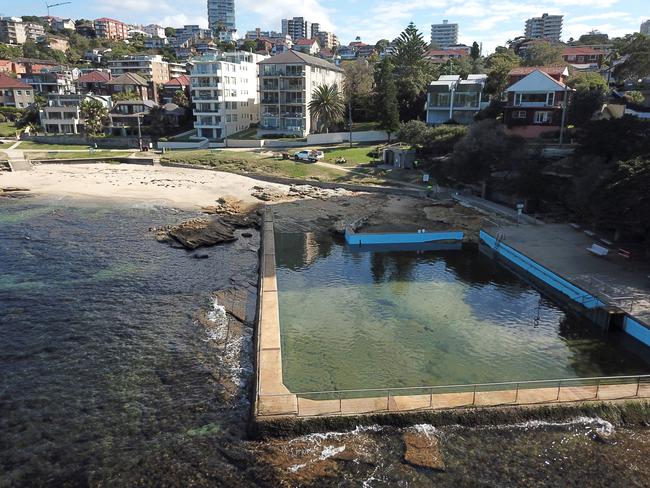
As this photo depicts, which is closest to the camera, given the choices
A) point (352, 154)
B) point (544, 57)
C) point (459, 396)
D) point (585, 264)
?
point (459, 396)

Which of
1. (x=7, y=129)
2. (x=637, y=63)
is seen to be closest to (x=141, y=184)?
(x=7, y=129)

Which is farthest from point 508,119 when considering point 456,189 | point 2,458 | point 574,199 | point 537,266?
point 2,458

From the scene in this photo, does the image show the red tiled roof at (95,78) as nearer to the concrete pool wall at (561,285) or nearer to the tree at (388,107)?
the tree at (388,107)

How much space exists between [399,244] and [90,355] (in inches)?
1049

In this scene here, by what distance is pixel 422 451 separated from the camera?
1717 cm

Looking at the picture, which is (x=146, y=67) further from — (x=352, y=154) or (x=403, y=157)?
(x=403, y=157)

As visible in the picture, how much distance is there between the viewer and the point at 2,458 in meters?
17.0

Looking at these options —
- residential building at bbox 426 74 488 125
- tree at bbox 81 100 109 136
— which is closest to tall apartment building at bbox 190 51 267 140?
tree at bbox 81 100 109 136

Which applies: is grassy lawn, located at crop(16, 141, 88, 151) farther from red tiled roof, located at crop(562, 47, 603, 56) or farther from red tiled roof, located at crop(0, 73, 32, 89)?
red tiled roof, located at crop(562, 47, 603, 56)

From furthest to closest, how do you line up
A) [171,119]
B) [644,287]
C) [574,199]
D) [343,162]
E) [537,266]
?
[171,119], [343,162], [574,199], [537,266], [644,287]

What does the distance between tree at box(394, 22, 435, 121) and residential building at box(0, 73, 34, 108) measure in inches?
3137

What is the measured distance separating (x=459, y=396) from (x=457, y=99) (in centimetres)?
6675

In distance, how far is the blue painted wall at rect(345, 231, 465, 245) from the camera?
41.8 meters

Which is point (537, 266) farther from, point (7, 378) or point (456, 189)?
point (7, 378)
